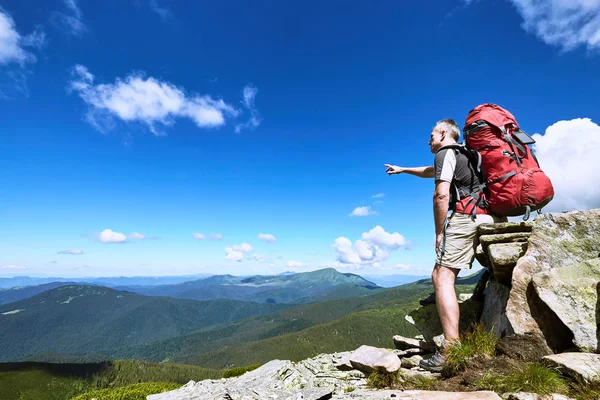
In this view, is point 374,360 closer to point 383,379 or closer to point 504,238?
point 383,379

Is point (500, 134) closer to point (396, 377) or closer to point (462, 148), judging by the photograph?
point (462, 148)

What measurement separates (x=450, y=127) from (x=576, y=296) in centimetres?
441

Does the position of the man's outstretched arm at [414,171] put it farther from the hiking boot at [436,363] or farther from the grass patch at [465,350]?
the hiking boot at [436,363]

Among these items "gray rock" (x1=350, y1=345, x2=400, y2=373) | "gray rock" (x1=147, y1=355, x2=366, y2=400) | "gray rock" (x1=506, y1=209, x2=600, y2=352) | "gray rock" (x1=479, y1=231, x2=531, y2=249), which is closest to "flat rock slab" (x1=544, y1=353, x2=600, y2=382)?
"gray rock" (x1=506, y1=209, x2=600, y2=352)

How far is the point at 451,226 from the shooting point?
6977 mm

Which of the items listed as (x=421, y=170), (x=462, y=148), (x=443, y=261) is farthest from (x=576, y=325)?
(x=421, y=170)

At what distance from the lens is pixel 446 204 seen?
675cm

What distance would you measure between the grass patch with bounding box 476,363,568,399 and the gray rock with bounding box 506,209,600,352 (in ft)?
3.67

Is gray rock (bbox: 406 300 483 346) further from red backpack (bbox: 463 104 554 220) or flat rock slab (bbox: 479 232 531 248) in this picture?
red backpack (bbox: 463 104 554 220)

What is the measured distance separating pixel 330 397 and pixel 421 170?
6054 millimetres

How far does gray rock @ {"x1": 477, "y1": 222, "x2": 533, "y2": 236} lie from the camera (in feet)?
23.5

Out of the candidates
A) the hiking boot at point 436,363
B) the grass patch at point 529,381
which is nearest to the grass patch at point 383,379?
the hiking boot at point 436,363

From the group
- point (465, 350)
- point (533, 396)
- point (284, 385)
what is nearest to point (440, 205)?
point (465, 350)

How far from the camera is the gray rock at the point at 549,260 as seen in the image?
6.14 meters
